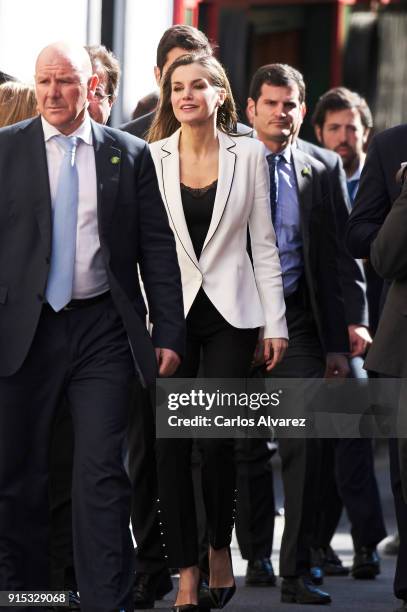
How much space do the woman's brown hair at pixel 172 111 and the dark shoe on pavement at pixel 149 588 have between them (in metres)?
1.76

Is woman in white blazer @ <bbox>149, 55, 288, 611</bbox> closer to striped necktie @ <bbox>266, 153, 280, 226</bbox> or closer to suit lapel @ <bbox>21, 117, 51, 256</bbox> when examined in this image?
striped necktie @ <bbox>266, 153, 280, 226</bbox>

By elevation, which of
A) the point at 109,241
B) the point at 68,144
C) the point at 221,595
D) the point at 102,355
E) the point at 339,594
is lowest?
the point at 339,594

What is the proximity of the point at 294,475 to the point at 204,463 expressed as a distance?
804 millimetres

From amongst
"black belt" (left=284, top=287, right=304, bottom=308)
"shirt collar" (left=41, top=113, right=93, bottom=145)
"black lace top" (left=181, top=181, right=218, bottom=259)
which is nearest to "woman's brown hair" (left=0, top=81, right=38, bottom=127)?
"black lace top" (left=181, top=181, right=218, bottom=259)

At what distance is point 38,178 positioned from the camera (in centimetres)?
580

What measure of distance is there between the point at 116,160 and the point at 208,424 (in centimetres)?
120

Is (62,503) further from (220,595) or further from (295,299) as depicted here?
(295,299)

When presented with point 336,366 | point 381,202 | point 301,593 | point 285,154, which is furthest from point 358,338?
point 381,202

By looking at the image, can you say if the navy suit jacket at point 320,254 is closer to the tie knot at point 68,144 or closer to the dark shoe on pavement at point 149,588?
the dark shoe on pavement at point 149,588

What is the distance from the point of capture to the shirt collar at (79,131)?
19.3ft

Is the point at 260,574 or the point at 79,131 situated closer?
the point at 79,131

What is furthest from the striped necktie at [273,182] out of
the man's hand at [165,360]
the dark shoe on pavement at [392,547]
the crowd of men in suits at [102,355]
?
the dark shoe on pavement at [392,547]

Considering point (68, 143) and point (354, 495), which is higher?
point (68, 143)

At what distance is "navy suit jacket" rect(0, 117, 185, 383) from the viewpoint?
5770mm
